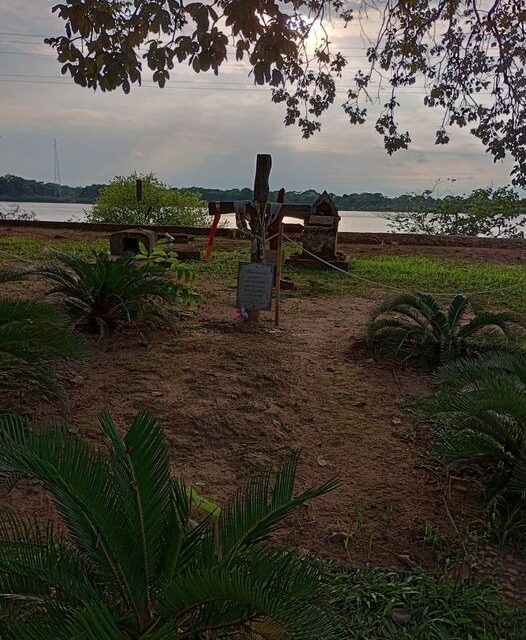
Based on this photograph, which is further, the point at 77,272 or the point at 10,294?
the point at 10,294

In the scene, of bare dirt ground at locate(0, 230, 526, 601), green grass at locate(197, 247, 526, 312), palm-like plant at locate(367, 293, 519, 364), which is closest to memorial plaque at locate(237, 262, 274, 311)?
bare dirt ground at locate(0, 230, 526, 601)

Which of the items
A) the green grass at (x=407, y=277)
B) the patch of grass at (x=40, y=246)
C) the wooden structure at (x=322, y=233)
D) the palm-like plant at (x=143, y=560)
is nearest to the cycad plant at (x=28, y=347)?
the palm-like plant at (x=143, y=560)

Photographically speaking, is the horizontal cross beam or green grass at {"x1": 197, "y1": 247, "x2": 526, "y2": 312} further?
green grass at {"x1": 197, "y1": 247, "x2": 526, "y2": 312}

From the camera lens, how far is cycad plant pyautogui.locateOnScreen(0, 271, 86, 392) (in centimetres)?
347

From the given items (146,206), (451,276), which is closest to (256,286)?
(451,276)

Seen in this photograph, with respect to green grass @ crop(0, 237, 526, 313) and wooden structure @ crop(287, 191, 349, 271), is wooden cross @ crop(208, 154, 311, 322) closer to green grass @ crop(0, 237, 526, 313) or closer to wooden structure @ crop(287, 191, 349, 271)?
green grass @ crop(0, 237, 526, 313)

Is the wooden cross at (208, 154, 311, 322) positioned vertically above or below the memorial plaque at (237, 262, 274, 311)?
above

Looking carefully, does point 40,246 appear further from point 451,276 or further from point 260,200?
point 451,276

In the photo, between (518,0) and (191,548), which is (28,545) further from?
(518,0)

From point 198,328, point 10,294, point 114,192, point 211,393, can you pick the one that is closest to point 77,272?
point 198,328

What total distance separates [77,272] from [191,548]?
4155mm

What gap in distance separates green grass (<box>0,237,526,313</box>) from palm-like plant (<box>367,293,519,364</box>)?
1.82 metres

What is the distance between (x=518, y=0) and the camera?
554 cm

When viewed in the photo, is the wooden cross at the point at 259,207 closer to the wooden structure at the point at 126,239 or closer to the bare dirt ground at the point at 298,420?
the bare dirt ground at the point at 298,420
